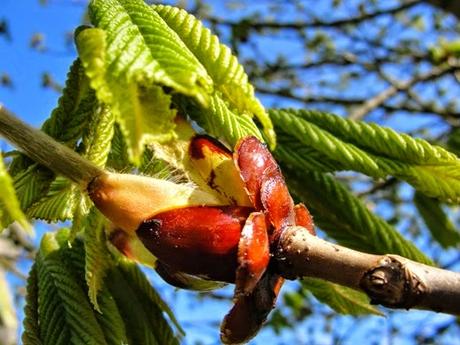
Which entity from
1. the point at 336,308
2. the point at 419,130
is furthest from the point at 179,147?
the point at 419,130

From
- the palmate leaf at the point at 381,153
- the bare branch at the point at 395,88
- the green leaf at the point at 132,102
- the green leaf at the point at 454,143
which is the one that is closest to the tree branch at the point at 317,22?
the bare branch at the point at 395,88

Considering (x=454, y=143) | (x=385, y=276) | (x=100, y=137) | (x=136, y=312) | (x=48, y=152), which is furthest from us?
(x=454, y=143)

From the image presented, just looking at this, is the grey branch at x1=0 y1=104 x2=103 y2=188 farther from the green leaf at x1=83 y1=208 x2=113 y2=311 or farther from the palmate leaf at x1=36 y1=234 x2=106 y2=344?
the palmate leaf at x1=36 y1=234 x2=106 y2=344

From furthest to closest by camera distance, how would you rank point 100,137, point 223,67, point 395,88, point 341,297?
point 395,88 → point 341,297 → point 100,137 → point 223,67

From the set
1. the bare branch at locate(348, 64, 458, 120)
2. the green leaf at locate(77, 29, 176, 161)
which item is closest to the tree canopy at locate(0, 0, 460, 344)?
the green leaf at locate(77, 29, 176, 161)

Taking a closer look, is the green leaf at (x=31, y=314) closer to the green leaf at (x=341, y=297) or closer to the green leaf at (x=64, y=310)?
the green leaf at (x=64, y=310)

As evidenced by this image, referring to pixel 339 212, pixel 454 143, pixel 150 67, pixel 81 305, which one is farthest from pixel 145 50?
pixel 454 143

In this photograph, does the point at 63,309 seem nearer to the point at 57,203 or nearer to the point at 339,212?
the point at 57,203
